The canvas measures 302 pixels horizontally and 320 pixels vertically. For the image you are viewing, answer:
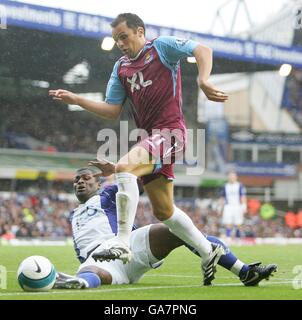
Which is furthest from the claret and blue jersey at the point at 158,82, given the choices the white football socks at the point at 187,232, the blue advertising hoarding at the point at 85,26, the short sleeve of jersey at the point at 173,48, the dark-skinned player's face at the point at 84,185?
the blue advertising hoarding at the point at 85,26

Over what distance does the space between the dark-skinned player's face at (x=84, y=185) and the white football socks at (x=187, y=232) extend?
994mm

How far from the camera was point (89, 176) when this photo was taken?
6.45 m

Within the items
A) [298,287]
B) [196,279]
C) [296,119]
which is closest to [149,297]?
[298,287]

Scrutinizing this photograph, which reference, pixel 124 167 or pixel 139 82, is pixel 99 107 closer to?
pixel 139 82

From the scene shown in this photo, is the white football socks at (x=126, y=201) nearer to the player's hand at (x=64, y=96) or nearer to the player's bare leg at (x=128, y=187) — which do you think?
the player's bare leg at (x=128, y=187)

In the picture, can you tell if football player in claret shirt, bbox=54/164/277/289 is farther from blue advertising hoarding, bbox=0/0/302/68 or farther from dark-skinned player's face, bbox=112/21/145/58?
blue advertising hoarding, bbox=0/0/302/68

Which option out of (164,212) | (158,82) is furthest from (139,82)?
(164,212)

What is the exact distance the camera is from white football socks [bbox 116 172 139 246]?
525 cm

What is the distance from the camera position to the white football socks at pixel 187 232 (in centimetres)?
564

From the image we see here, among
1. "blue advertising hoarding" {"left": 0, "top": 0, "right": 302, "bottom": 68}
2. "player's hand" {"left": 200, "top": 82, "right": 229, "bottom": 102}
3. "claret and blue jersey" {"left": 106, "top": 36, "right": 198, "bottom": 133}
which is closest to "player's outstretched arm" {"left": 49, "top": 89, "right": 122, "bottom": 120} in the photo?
"claret and blue jersey" {"left": 106, "top": 36, "right": 198, "bottom": 133}

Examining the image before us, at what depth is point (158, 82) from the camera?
225 inches

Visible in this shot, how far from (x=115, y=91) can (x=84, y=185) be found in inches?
34.2
